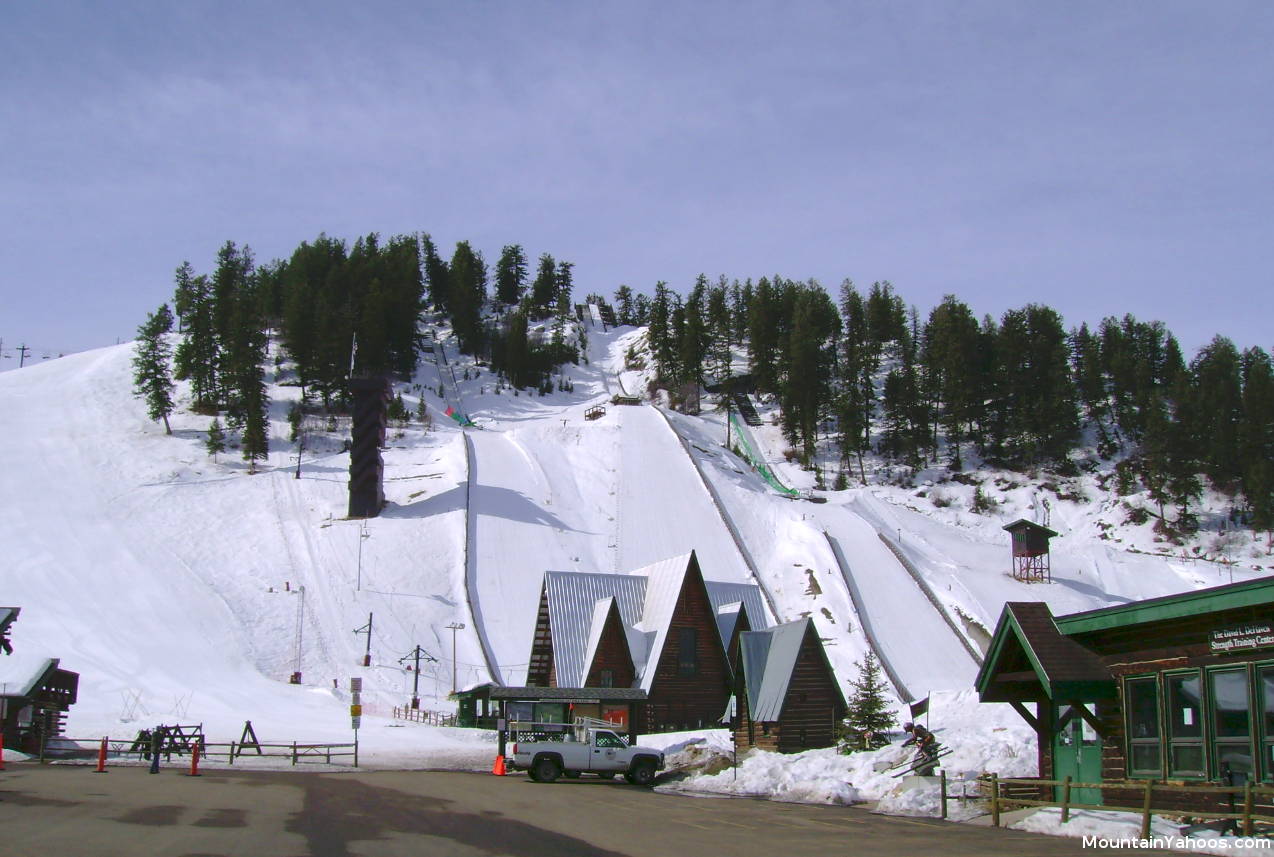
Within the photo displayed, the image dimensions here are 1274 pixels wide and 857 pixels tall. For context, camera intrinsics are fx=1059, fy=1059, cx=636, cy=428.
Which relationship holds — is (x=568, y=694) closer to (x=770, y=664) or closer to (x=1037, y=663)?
(x=770, y=664)

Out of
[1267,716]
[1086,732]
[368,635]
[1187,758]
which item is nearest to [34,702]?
[368,635]

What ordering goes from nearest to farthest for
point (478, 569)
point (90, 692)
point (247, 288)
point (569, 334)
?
1. point (90, 692)
2. point (478, 569)
3. point (247, 288)
4. point (569, 334)

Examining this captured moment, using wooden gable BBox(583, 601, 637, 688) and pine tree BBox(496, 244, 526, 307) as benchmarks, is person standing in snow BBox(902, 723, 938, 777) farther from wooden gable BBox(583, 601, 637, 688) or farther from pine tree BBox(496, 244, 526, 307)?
pine tree BBox(496, 244, 526, 307)

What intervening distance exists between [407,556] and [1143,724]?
44693 mm

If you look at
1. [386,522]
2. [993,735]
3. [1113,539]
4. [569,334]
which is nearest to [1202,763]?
[993,735]

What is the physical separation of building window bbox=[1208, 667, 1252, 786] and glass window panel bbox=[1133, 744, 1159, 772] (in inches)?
53.9

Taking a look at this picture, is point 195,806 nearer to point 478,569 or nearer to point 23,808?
point 23,808

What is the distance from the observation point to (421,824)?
49.9ft

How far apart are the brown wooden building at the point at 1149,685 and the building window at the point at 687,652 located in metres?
21.4

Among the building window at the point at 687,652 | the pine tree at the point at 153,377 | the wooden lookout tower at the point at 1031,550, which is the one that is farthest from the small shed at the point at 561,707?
the pine tree at the point at 153,377

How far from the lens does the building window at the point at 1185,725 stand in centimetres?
1414

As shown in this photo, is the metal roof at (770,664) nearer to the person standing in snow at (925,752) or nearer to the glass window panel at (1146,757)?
the person standing in snow at (925,752)

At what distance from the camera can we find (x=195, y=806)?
17047 mm

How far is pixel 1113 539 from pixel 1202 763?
60901 mm
